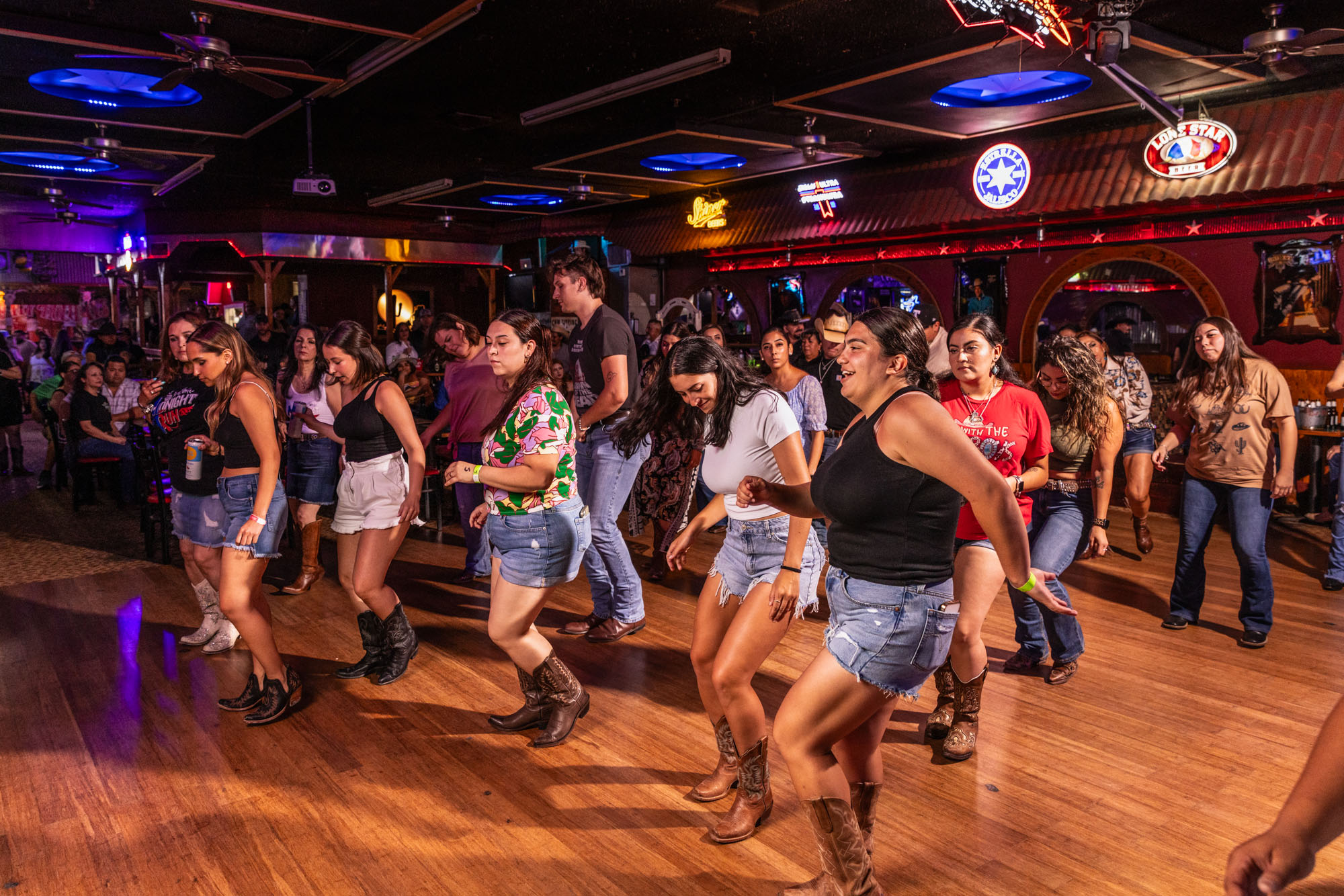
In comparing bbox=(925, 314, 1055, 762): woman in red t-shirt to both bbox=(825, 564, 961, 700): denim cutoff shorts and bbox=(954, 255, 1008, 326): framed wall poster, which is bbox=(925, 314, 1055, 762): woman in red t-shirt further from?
bbox=(954, 255, 1008, 326): framed wall poster

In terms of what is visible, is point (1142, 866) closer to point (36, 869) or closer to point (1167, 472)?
point (36, 869)

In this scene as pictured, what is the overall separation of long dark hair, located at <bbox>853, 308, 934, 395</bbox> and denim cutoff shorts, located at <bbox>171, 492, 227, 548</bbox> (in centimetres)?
318

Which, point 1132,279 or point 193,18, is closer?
point 193,18

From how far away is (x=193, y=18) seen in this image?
5.60m

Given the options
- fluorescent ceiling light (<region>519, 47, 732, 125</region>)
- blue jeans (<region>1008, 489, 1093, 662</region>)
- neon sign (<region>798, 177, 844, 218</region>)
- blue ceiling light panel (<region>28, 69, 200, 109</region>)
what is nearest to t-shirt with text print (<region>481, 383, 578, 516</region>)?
blue jeans (<region>1008, 489, 1093, 662</region>)

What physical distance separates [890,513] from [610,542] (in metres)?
2.87

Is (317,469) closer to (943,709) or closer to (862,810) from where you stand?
(943,709)

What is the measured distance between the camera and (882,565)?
2119 mm

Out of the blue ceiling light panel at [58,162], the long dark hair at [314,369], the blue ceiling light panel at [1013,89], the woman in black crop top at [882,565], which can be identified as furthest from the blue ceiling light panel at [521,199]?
the woman in black crop top at [882,565]

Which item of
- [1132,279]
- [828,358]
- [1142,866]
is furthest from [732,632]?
[1132,279]

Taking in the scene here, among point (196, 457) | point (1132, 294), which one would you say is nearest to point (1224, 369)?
point (196, 457)

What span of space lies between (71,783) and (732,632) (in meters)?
2.65

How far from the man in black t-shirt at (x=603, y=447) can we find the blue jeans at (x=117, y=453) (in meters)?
5.93

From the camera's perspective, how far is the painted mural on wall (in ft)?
25.5
